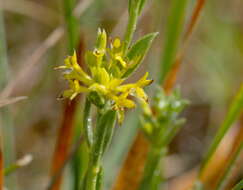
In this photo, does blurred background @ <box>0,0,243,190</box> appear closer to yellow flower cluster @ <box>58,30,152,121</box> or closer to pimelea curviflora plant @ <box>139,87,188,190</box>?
pimelea curviflora plant @ <box>139,87,188,190</box>

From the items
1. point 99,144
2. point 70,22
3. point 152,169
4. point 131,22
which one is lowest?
point 152,169

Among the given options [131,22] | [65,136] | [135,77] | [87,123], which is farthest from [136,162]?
[135,77]

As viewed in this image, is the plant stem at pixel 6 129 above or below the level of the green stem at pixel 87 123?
above

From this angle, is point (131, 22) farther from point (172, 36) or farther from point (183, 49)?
point (172, 36)

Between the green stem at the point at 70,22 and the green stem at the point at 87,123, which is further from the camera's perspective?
the green stem at the point at 70,22

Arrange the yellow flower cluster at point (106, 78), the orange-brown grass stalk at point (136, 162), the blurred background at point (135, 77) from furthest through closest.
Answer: the blurred background at point (135, 77)
the orange-brown grass stalk at point (136, 162)
the yellow flower cluster at point (106, 78)

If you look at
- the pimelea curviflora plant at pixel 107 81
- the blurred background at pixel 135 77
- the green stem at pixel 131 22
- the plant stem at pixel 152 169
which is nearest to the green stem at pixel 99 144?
the pimelea curviflora plant at pixel 107 81

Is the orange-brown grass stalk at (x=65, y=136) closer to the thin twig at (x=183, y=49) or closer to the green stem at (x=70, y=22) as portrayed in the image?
the green stem at (x=70, y=22)

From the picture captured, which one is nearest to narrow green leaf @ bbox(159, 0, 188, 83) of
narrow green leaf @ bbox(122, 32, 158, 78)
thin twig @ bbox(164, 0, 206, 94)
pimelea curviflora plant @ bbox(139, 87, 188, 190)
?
thin twig @ bbox(164, 0, 206, 94)
